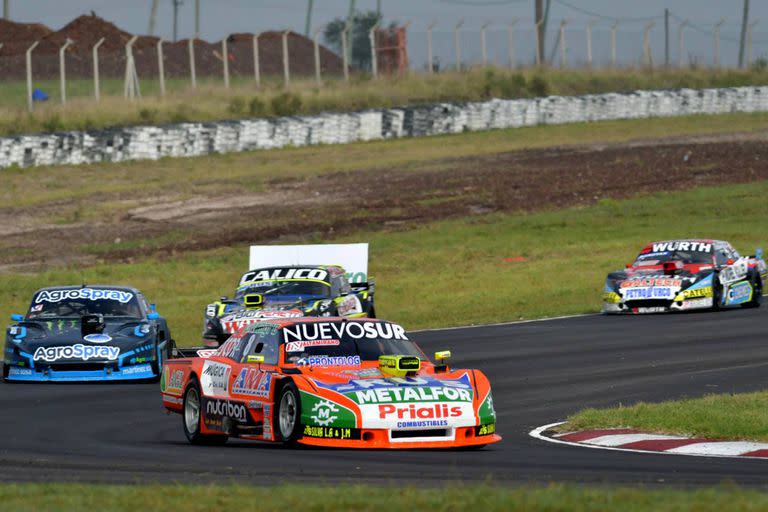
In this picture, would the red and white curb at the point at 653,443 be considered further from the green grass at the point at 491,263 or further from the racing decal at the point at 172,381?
the green grass at the point at 491,263

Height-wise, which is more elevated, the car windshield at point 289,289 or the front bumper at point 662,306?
the car windshield at point 289,289

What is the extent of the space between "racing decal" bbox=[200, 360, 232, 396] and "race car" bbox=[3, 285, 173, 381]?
5711 millimetres

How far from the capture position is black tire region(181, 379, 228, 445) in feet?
46.4

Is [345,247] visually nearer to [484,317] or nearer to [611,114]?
[484,317]

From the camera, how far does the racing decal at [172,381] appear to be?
15.0 metres

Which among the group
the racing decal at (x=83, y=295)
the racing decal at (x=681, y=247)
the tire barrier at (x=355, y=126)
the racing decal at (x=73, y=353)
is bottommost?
the racing decal at (x=73, y=353)

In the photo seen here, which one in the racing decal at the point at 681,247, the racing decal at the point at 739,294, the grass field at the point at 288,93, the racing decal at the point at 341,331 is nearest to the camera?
the racing decal at the point at 341,331

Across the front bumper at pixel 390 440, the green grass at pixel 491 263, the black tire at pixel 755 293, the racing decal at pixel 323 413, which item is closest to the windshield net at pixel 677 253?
the black tire at pixel 755 293

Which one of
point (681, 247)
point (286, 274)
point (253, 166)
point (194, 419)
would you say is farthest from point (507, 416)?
point (253, 166)

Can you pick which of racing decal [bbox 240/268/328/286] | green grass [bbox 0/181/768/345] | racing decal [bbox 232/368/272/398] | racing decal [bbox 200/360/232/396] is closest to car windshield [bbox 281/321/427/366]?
racing decal [bbox 232/368/272/398]

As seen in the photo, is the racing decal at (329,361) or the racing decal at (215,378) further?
the racing decal at (215,378)

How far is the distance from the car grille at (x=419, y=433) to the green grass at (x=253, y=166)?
32.3 metres

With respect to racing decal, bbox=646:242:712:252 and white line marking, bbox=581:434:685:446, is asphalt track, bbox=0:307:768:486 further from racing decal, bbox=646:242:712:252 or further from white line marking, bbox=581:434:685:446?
racing decal, bbox=646:242:712:252

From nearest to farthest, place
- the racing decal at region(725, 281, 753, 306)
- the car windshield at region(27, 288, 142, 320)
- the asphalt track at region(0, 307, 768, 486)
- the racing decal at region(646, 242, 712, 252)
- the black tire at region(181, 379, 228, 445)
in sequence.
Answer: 1. the asphalt track at region(0, 307, 768, 486)
2. the black tire at region(181, 379, 228, 445)
3. the car windshield at region(27, 288, 142, 320)
4. the racing decal at region(725, 281, 753, 306)
5. the racing decal at region(646, 242, 712, 252)
